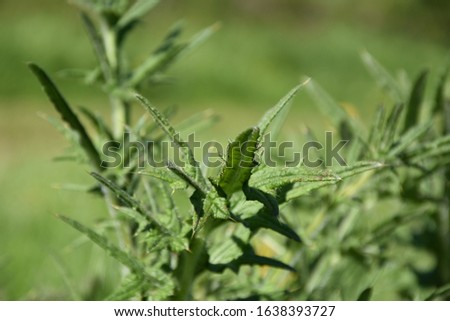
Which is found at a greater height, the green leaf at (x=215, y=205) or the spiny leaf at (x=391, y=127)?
the green leaf at (x=215, y=205)

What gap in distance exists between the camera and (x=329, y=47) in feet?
13.3

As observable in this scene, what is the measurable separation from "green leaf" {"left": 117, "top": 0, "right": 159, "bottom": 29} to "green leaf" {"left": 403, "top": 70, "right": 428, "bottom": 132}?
0.68ft

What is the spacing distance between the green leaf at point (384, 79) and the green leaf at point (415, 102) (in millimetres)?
24

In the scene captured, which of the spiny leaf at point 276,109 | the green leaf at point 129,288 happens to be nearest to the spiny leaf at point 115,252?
the green leaf at point 129,288

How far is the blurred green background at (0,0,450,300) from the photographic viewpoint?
3.02 m

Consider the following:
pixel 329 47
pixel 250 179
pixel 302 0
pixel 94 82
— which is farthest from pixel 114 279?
pixel 302 0

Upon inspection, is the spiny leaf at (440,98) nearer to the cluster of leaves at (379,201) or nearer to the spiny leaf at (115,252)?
the cluster of leaves at (379,201)

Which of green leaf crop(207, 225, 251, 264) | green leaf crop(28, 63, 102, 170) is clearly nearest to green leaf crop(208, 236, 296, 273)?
green leaf crop(207, 225, 251, 264)

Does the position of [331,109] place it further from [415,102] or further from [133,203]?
[133,203]

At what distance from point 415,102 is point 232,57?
3.24 metres

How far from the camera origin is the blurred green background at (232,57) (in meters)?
3.02

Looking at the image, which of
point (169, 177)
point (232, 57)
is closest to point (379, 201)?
point (169, 177)

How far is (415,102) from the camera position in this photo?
0.55 m
